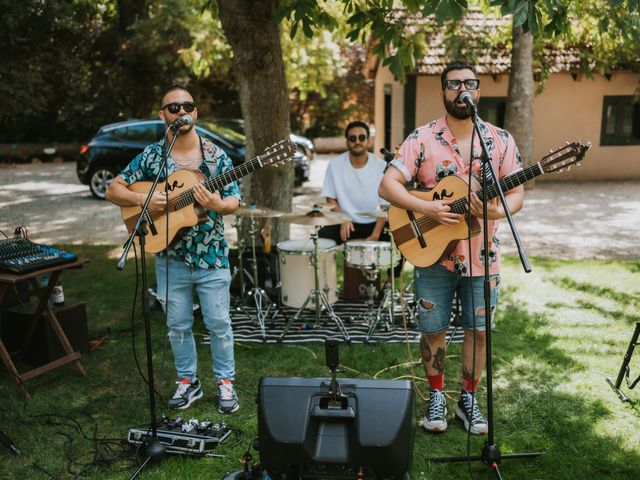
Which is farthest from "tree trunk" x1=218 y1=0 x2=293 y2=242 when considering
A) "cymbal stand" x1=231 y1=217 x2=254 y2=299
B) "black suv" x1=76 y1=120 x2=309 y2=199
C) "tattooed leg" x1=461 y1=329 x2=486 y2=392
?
"black suv" x1=76 y1=120 x2=309 y2=199

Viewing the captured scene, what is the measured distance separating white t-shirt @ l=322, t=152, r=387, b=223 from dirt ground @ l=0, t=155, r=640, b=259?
11.2 feet

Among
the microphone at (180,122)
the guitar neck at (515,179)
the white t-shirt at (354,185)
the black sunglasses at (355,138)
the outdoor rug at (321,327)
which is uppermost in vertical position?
the microphone at (180,122)

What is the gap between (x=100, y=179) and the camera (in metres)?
13.3

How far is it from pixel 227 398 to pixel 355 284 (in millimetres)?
2608

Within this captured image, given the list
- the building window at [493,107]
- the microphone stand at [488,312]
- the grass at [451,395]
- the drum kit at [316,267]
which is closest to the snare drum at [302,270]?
the drum kit at [316,267]

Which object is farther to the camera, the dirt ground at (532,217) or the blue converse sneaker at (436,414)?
the dirt ground at (532,217)

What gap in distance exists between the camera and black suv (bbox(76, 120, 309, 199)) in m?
13.2

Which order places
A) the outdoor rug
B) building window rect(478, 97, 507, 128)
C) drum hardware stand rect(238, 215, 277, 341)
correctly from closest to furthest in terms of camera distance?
the outdoor rug < drum hardware stand rect(238, 215, 277, 341) < building window rect(478, 97, 507, 128)

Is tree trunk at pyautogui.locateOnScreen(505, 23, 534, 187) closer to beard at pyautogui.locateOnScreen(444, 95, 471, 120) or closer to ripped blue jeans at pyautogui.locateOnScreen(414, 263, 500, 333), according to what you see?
ripped blue jeans at pyautogui.locateOnScreen(414, 263, 500, 333)

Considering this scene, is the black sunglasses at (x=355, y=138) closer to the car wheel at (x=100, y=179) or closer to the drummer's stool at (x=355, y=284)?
the drummer's stool at (x=355, y=284)

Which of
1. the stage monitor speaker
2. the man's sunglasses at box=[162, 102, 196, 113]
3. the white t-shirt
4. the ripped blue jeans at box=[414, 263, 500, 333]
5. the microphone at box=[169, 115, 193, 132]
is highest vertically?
the man's sunglasses at box=[162, 102, 196, 113]

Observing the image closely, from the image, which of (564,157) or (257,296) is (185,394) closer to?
(257,296)

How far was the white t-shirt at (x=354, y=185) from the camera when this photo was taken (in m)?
5.90

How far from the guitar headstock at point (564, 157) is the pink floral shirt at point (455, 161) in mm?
184
